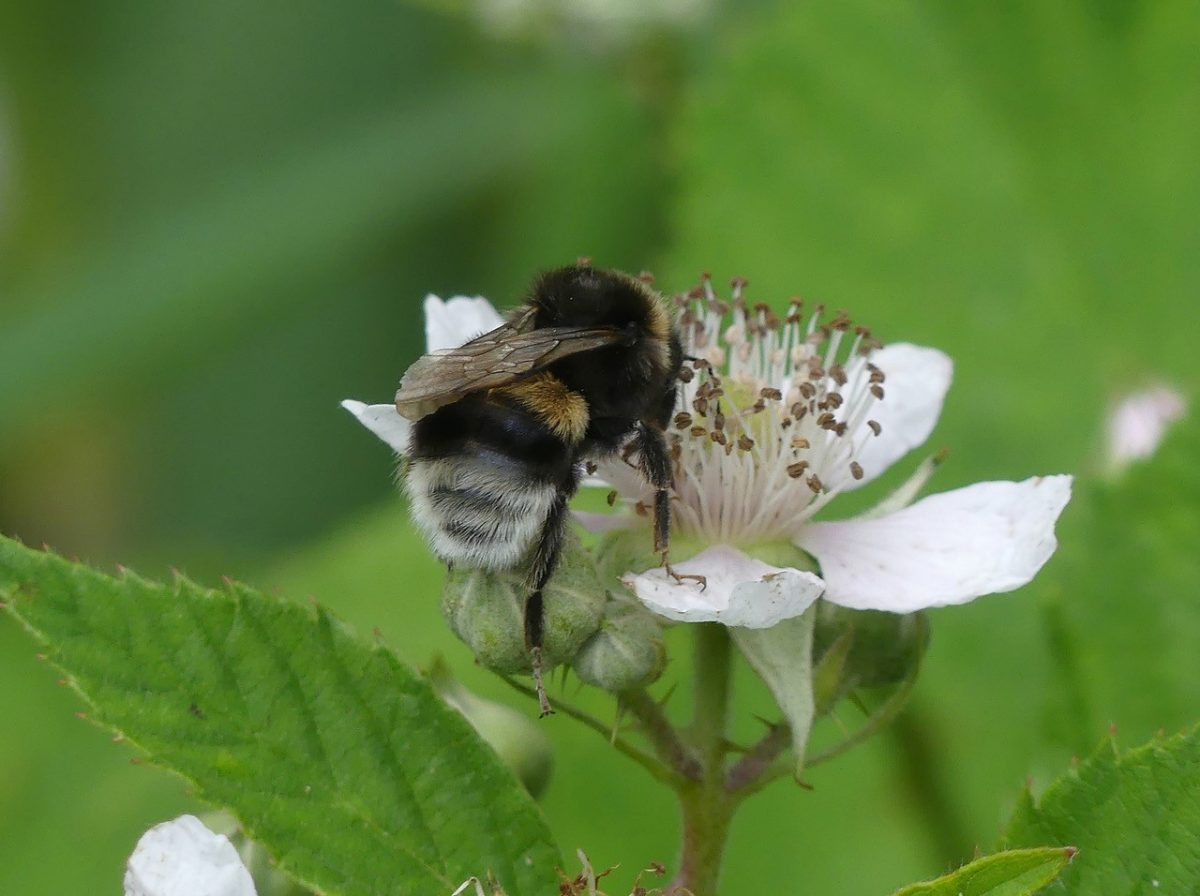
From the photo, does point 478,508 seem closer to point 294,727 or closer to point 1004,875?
point 294,727

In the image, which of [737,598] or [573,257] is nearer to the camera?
[737,598]

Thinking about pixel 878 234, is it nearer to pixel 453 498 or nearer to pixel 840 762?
pixel 840 762

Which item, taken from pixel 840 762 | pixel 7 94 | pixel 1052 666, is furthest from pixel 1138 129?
pixel 7 94

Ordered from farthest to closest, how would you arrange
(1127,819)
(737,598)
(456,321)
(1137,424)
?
(1137,424)
(456,321)
(737,598)
(1127,819)

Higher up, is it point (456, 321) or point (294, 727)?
point (456, 321)

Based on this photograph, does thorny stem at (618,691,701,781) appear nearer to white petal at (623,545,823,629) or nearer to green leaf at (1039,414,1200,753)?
white petal at (623,545,823,629)

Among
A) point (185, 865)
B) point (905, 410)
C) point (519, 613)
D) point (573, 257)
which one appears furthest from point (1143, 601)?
point (573, 257)

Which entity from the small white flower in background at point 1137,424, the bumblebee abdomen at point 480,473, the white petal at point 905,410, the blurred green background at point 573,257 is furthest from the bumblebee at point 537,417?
the small white flower in background at point 1137,424
